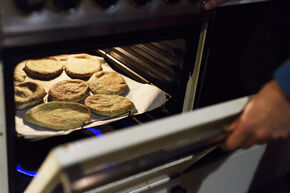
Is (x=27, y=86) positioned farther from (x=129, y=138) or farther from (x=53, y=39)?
(x=129, y=138)

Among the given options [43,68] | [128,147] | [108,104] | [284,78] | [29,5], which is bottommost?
[128,147]

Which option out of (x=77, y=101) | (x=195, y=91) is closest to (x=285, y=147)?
(x=195, y=91)

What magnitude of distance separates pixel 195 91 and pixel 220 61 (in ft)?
0.44

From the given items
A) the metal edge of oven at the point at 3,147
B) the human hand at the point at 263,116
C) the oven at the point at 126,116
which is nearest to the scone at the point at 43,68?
the oven at the point at 126,116

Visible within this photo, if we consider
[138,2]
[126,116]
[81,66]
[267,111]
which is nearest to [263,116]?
[267,111]

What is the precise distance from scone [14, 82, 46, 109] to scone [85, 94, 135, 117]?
0.19 m

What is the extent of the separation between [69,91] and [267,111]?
906mm

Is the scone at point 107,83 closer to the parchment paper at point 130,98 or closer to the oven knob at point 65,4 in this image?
the parchment paper at point 130,98

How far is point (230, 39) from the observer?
43.5 inches

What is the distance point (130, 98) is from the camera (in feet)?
4.87

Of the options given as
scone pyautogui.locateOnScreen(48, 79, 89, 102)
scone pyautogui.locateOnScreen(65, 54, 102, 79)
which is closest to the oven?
scone pyautogui.locateOnScreen(48, 79, 89, 102)

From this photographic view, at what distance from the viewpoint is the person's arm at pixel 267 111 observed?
702 millimetres

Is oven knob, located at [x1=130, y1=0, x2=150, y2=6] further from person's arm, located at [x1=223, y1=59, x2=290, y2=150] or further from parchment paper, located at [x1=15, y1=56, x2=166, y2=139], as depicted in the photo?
parchment paper, located at [x1=15, y1=56, x2=166, y2=139]

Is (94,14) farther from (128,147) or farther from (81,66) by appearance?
(81,66)
